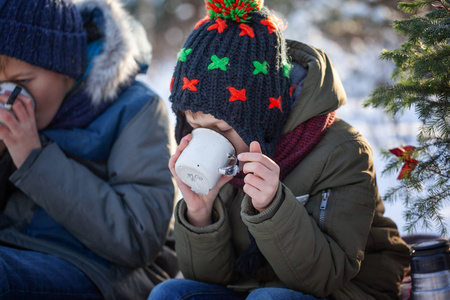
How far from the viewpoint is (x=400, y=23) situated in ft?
5.51

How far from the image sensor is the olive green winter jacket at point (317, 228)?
5.16 feet

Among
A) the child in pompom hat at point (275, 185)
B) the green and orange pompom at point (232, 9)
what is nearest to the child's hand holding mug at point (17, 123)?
the child in pompom hat at point (275, 185)

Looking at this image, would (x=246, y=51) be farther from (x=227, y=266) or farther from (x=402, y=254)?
(x=402, y=254)

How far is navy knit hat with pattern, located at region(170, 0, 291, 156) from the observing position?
1704mm

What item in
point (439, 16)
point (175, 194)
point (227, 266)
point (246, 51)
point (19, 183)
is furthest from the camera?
point (175, 194)

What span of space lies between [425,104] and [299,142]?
432mm

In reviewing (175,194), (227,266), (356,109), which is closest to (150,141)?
(175,194)

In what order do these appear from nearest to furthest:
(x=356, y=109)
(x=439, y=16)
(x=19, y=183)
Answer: (x=439, y=16) < (x=19, y=183) < (x=356, y=109)

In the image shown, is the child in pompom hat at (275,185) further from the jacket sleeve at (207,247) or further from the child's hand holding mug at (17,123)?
the child's hand holding mug at (17,123)

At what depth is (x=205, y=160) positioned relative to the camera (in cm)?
157

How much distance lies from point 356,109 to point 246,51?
196 inches

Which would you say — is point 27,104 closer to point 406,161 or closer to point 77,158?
point 77,158

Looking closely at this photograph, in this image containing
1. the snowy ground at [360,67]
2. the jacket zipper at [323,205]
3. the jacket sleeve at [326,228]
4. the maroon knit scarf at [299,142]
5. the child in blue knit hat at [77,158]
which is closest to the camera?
the jacket sleeve at [326,228]

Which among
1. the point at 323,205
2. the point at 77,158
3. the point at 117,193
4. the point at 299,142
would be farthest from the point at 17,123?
the point at 323,205
